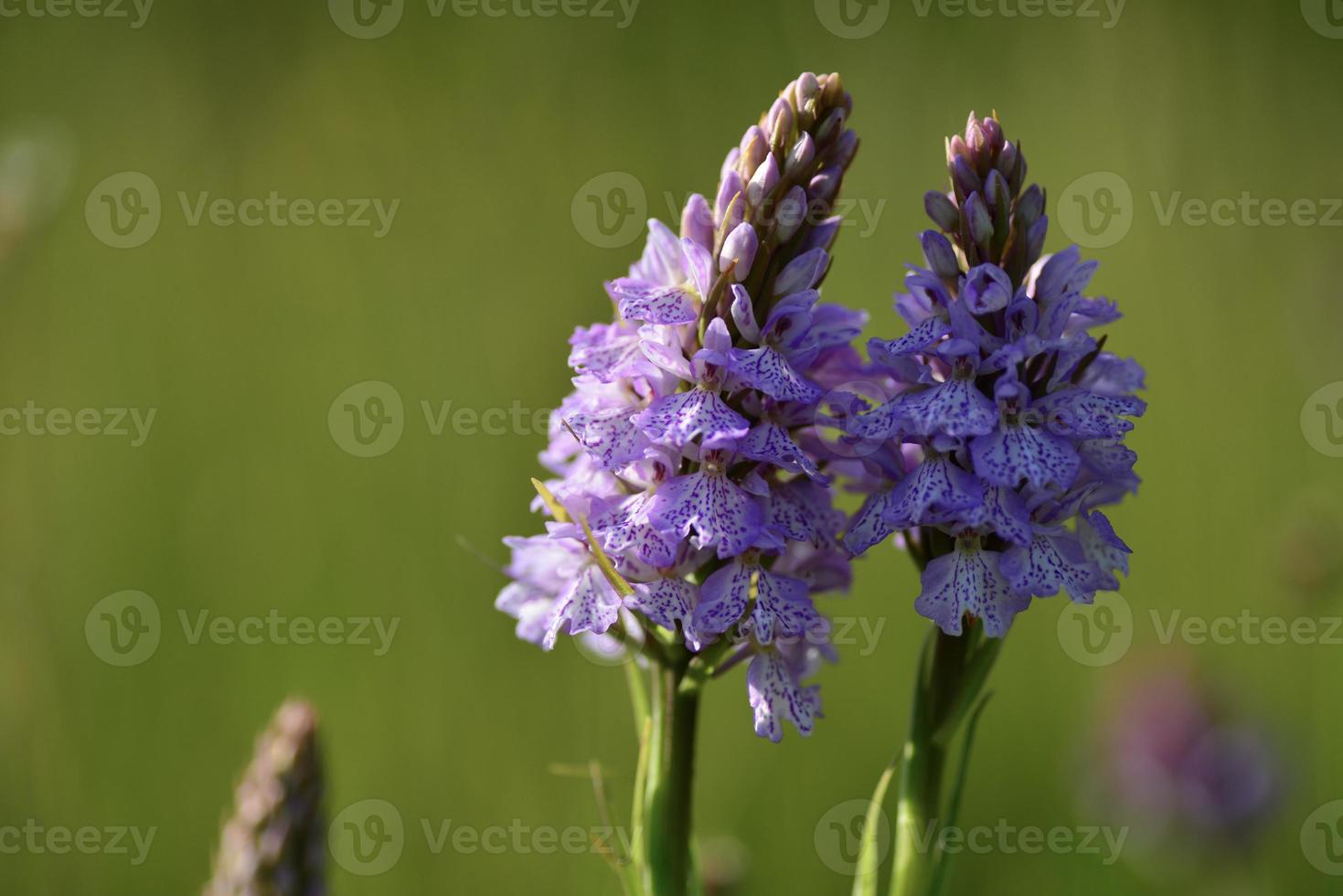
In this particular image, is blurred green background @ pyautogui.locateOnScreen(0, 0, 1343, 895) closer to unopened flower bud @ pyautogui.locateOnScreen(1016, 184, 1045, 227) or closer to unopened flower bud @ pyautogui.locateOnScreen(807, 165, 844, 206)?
unopened flower bud @ pyautogui.locateOnScreen(1016, 184, 1045, 227)

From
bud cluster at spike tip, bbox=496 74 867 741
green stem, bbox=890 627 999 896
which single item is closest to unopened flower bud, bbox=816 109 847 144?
bud cluster at spike tip, bbox=496 74 867 741

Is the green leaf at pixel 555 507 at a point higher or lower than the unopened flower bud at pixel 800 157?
lower

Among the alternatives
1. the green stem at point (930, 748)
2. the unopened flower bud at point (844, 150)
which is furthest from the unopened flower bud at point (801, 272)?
the green stem at point (930, 748)

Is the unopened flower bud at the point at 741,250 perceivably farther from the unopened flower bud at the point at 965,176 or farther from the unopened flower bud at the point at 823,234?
the unopened flower bud at the point at 965,176

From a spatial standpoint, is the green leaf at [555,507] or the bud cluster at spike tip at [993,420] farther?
the green leaf at [555,507]

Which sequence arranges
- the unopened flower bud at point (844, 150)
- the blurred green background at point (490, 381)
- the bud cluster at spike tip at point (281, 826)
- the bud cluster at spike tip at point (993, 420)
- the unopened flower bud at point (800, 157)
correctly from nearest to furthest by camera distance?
the bud cluster at spike tip at point (993, 420)
the unopened flower bud at point (800, 157)
the unopened flower bud at point (844, 150)
the bud cluster at spike tip at point (281, 826)
the blurred green background at point (490, 381)
